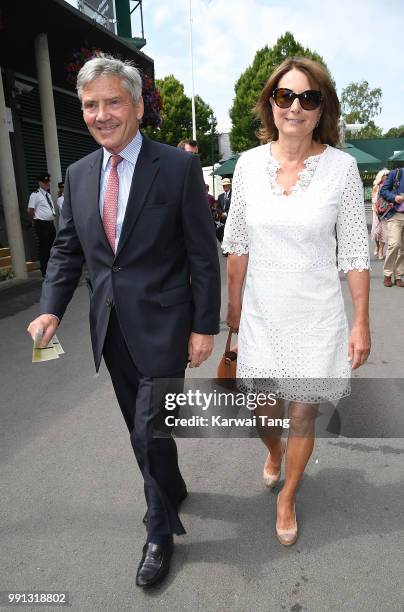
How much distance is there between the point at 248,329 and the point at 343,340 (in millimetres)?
423

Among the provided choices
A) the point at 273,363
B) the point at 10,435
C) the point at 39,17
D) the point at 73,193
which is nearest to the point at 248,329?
the point at 273,363

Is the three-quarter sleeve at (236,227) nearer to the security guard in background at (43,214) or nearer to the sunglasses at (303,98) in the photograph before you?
the sunglasses at (303,98)

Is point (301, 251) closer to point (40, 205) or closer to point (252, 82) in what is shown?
point (40, 205)

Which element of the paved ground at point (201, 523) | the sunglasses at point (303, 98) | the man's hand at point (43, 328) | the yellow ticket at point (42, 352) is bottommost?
the paved ground at point (201, 523)

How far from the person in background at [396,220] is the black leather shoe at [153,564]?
6436 mm

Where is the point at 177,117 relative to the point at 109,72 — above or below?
above

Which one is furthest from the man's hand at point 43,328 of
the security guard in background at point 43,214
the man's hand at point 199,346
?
the security guard in background at point 43,214

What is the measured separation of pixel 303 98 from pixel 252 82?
42.5m

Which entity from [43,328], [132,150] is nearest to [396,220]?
[132,150]

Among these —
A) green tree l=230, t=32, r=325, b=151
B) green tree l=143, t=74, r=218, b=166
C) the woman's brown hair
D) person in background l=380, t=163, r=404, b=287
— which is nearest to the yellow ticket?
the woman's brown hair

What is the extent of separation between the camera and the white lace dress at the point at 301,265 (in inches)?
79.9

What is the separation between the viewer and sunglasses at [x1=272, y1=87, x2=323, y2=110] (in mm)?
2027

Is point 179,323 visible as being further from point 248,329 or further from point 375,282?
point 375,282

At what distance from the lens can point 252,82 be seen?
133 ft
